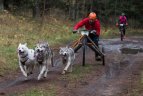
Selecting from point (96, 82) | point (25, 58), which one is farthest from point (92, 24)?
point (25, 58)

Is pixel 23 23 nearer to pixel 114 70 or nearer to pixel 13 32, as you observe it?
pixel 13 32

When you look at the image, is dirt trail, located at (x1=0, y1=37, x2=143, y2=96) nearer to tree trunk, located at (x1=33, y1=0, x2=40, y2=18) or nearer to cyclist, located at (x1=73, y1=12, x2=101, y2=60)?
cyclist, located at (x1=73, y1=12, x2=101, y2=60)

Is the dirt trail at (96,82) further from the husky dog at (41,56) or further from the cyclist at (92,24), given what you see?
the cyclist at (92,24)

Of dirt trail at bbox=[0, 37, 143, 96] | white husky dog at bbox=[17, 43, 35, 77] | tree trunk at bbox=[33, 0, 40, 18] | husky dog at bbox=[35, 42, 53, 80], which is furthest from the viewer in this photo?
tree trunk at bbox=[33, 0, 40, 18]

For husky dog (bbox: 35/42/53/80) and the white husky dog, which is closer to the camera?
husky dog (bbox: 35/42/53/80)

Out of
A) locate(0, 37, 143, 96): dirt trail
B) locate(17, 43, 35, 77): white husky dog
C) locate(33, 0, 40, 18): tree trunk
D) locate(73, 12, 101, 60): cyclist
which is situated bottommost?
locate(0, 37, 143, 96): dirt trail

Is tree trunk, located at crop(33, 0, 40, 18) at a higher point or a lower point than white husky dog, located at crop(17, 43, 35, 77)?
higher

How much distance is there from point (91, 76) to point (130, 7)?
3883cm

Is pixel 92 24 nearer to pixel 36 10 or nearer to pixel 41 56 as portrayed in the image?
pixel 41 56

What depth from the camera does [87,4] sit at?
167 feet

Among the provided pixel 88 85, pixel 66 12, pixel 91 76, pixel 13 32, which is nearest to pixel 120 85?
pixel 88 85

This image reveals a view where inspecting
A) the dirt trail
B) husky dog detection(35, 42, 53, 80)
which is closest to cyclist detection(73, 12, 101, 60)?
the dirt trail

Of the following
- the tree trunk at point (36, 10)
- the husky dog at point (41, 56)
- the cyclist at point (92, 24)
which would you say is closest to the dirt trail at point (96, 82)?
the husky dog at point (41, 56)

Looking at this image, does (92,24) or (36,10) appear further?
(36,10)
